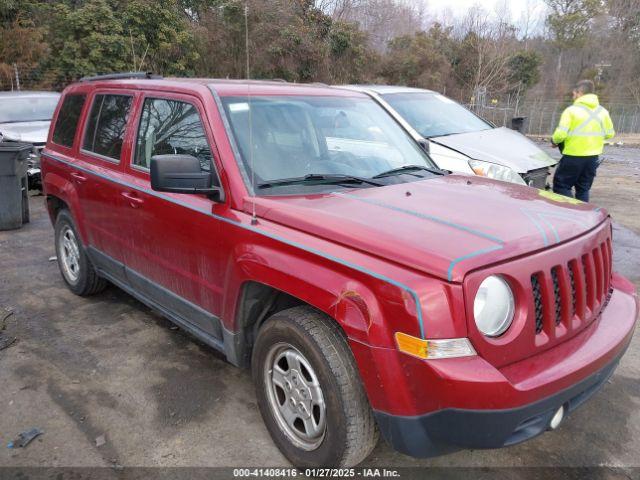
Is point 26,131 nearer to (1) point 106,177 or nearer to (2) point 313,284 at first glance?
(1) point 106,177

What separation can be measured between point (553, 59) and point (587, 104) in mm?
47869

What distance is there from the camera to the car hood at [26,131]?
389 inches

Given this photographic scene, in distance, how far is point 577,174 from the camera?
7621 millimetres

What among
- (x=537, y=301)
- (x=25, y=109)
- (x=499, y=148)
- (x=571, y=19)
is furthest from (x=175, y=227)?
(x=571, y=19)

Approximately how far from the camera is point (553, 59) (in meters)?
49.3

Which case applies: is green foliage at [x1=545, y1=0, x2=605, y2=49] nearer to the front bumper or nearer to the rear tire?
the rear tire

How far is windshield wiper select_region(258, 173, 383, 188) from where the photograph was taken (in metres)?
3.00

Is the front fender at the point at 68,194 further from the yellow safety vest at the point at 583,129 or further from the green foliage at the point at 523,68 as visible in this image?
the green foliage at the point at 523,68

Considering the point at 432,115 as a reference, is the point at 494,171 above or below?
below

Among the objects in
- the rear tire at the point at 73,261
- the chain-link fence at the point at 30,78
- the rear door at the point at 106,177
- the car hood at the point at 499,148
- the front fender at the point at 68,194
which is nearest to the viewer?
the rear door at the point at 106,177

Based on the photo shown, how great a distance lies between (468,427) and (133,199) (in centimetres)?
270

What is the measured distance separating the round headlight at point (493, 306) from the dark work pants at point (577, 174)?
6.22 metres

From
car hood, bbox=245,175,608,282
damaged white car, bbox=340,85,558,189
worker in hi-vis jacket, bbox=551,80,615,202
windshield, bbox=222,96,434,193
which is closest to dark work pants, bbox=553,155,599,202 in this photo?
worker in hi-vis jacket, bbox=551,80,615,202

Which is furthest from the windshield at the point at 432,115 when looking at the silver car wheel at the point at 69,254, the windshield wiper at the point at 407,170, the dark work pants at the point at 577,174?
the silver car wheel at the point at 69,254
